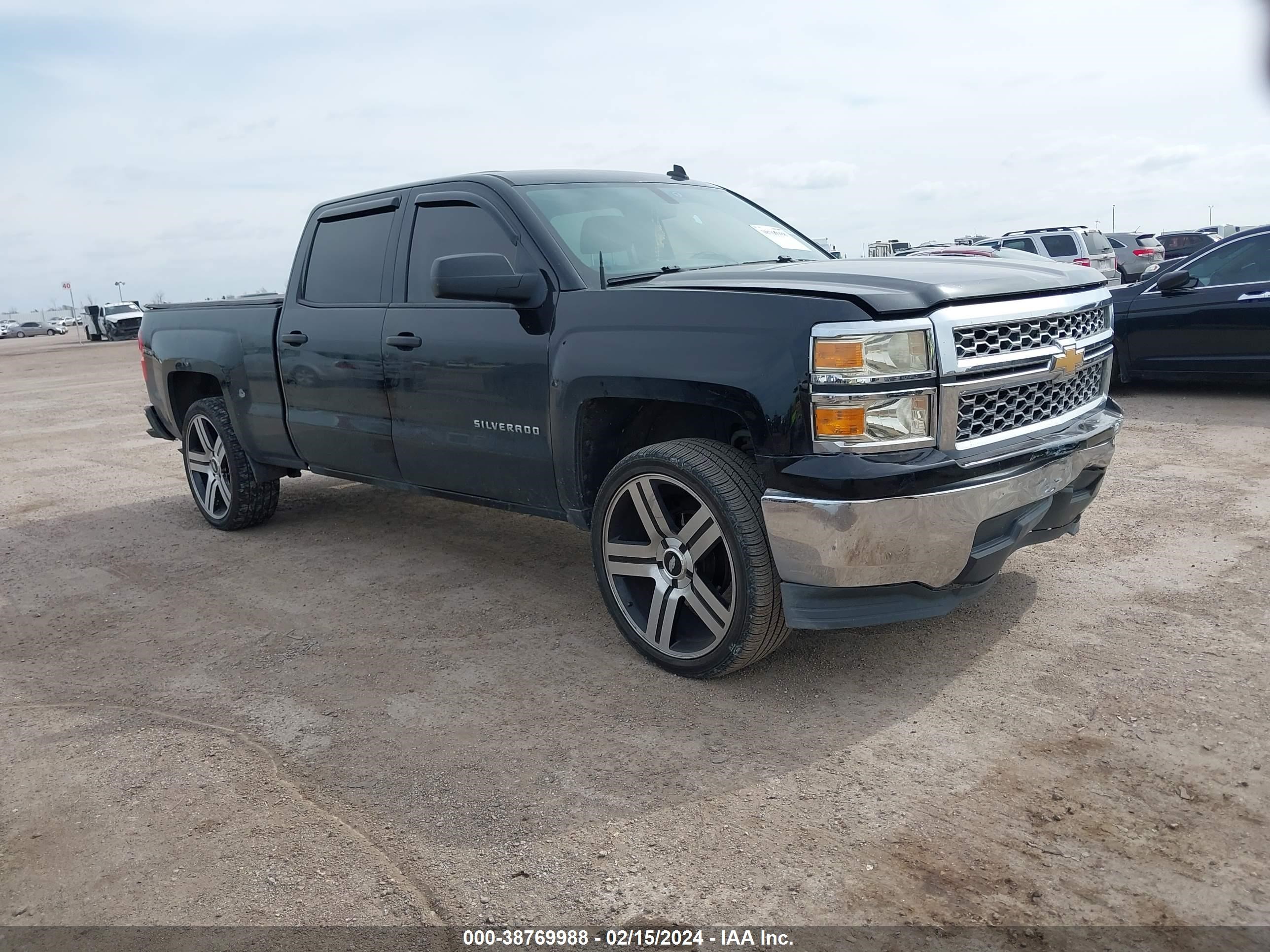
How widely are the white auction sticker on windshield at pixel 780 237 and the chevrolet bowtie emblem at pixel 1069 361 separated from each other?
Result: 150 centimetres

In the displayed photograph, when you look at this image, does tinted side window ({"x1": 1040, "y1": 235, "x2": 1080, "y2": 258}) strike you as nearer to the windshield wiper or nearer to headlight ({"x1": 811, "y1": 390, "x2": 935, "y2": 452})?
the windshield wiper

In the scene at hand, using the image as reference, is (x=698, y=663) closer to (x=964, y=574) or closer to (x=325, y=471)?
(x=964, y=574)

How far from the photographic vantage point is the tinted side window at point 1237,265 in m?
8.38

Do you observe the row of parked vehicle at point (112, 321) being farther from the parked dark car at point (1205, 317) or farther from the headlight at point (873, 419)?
the headlight at point (873, 419)

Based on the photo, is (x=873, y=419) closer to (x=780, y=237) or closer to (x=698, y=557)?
(x=698, y=557)

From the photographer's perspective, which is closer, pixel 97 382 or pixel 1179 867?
pixel 1179 867

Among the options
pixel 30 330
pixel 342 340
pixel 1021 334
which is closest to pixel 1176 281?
pixel 1021 334

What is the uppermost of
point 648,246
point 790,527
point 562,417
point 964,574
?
point 648,246

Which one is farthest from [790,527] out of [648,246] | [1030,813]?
[648,246]

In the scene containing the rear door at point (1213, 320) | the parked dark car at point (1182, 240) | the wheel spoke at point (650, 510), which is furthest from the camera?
the parked dark car at point (1182, 240)

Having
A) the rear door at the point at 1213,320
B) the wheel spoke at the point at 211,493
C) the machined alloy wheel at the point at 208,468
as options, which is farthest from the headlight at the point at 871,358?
the rear door at the point at 1213,320

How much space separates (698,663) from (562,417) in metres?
1.09

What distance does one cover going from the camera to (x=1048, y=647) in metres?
3.80

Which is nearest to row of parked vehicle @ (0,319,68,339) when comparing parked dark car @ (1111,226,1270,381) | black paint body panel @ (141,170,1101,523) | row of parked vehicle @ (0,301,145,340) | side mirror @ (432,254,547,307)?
row of parked vehicle @ (0,301,145,340)
